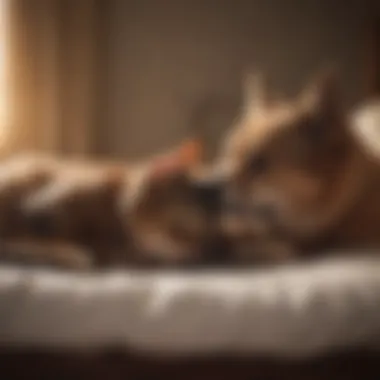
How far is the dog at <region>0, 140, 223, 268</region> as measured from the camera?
0.98m

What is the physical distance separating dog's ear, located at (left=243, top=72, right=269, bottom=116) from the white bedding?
671mm

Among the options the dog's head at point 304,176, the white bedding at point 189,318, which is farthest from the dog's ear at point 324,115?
the white bedding at point 189,318

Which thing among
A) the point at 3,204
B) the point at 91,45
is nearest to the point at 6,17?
the point at 91,45

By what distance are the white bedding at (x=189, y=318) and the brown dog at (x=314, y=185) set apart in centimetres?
29

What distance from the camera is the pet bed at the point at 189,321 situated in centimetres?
77

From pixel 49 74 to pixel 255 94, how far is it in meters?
0.74

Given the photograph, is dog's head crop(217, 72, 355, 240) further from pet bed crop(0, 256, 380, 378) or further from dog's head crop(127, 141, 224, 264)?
pet bed crop(0, 256, 380, 378)

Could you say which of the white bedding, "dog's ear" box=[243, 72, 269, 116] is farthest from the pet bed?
"dog's ear" box=[243, 72, 269, 116]

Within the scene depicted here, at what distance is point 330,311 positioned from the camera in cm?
78

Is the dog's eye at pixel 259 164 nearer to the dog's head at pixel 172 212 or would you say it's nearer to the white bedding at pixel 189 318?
the dog's head at pixel 172 212

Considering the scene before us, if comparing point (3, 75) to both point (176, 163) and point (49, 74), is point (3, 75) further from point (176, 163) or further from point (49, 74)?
point (176, 163)

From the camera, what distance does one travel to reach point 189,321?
0.77m

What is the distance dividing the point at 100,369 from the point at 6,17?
1.43 m

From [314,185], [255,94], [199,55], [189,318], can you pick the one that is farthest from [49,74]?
[189,318]
